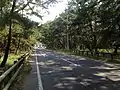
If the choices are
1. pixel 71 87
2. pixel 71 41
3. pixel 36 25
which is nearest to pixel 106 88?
pixel 71 87

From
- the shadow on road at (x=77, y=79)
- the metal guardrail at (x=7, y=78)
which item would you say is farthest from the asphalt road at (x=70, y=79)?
the metal guardrail at (x=7, y=78)

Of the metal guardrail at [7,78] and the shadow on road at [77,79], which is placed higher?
the metal guardrail at [7,78]

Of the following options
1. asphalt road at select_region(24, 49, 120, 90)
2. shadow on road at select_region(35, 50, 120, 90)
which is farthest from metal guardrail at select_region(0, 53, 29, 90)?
shadow on road at select_region(35, 50, 120, 90)

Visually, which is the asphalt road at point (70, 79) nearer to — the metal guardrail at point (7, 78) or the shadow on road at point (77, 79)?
the shadow on road at point (77, 79)

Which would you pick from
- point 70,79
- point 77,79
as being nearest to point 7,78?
point 70,79

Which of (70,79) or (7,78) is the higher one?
(7,78)

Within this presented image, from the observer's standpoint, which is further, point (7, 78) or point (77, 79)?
point (77, 79)

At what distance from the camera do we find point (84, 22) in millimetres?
50625

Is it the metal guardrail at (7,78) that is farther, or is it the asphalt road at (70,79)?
the asphalt road at (70,79)

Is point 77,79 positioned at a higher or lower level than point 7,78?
A: lower

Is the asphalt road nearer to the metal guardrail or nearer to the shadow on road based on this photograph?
the shadow on road

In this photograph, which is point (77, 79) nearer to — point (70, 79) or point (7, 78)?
point (70, 79)

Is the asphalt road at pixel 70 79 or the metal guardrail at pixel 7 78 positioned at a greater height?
the metal guardrail at pixel 7 78

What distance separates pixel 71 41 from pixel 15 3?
68097mm
